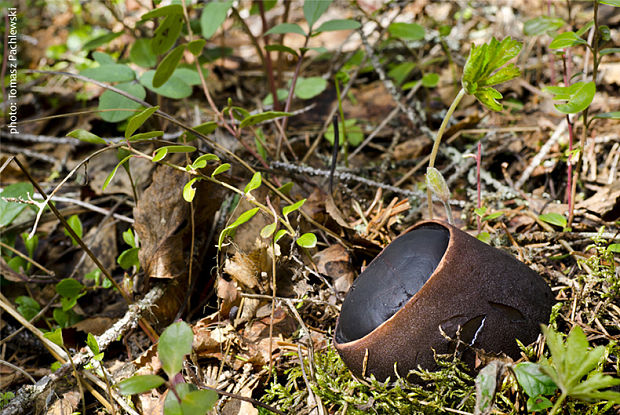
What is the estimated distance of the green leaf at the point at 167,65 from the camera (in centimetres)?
186

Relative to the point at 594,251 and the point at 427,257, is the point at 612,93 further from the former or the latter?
the point at 427,257

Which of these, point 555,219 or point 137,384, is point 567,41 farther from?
point 137,384

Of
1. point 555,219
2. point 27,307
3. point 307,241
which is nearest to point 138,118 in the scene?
point 307,241

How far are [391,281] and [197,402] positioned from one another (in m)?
0.65

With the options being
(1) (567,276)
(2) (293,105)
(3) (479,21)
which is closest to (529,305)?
(1) (567,276)

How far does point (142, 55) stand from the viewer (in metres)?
2.66

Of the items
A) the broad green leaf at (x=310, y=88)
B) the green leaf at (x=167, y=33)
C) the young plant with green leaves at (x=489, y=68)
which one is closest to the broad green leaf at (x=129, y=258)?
the green leaf at (x=167, y=33)

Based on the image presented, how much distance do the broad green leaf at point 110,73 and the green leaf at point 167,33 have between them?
242mm

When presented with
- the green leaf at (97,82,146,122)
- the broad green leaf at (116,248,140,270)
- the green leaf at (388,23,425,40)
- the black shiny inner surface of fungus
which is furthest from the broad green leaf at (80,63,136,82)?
the black shiny inner surface of fungus

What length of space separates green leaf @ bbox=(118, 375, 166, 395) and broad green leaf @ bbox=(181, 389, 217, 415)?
83 mm

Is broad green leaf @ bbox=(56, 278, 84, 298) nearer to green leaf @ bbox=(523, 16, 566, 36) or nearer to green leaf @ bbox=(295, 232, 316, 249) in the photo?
green leaf @ bbox=(295, 232, 316, 249)

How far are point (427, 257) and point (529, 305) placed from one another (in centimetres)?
35

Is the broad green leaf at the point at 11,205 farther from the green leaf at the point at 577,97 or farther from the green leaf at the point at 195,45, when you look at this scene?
the green leaf at the point at 577,97

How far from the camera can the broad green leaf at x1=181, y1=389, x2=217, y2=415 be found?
3.63 ft
